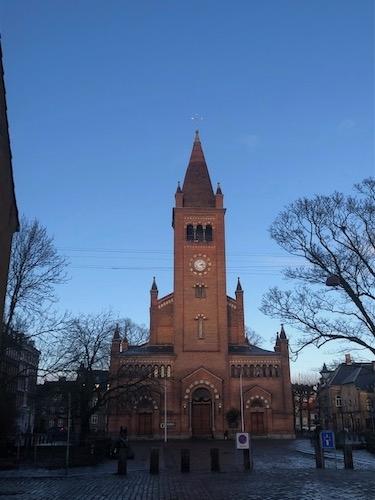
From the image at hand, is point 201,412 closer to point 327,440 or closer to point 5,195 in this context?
point 327,440

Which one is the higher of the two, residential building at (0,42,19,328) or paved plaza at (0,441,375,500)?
residential building at (0,42,19,328)

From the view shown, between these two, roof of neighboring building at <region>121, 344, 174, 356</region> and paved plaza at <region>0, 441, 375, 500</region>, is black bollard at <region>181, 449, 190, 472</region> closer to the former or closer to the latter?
paved plaza at <region>0, 441, 375, 500</region>

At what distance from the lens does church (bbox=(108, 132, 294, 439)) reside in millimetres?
52812

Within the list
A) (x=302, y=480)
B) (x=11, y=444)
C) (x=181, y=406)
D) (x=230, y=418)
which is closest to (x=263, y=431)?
(x=230, y=418)

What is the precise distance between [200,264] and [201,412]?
53.4 feet

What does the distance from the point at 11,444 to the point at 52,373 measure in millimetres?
3997

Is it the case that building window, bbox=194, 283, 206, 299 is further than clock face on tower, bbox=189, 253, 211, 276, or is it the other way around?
clock face on tower, bbox=189, 253, 211, 276

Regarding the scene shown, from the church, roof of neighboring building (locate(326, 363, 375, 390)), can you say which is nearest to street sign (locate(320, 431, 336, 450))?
the church

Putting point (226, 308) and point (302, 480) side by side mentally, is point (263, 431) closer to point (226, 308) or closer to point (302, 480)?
point (226, 308)

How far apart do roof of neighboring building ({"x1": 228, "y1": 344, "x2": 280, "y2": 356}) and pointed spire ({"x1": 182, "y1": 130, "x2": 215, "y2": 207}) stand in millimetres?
17056

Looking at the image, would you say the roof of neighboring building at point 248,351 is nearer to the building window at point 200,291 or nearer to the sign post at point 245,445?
the building window at point 200,291

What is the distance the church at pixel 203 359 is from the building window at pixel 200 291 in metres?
0.11

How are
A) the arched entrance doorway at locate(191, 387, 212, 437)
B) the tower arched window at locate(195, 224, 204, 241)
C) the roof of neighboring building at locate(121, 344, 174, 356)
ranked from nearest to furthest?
the arched entrance doorway at locate(191, 387, 212, 437), the roof of neighboring building at locate(121, 344, 174, 356), the tower arched window at locate(195, 224, 204, 241)

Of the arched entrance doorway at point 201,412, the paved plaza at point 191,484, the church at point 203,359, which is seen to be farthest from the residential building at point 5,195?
the arched entrance doorway at point 201,412
